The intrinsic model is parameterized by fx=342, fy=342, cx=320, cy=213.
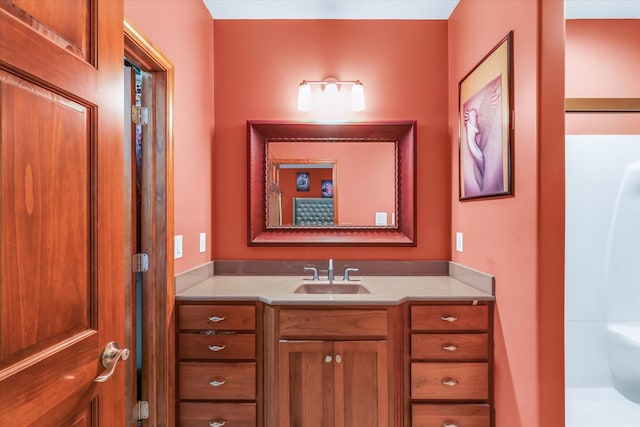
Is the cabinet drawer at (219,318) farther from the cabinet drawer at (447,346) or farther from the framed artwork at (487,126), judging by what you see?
the framed artwork at (487,126)

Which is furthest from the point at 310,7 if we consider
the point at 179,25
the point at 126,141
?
the point at 126,141

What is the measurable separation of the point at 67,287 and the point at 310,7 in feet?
6.73

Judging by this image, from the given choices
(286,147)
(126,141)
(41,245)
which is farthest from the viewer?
(286,147)

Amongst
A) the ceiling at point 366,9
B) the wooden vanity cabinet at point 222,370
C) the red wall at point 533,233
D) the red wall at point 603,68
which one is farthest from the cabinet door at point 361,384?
the ceiling at point 366,9

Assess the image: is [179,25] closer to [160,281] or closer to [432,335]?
[160,281]

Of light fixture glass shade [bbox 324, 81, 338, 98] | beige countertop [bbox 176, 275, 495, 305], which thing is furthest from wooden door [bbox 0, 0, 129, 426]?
light fixture glass shade [bbox 324, 81, 338, 98]

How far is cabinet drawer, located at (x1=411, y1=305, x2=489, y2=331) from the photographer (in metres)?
1.71

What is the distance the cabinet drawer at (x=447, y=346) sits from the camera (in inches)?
67.1

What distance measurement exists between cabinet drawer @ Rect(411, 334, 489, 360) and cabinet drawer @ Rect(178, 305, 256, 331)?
2.72 ft

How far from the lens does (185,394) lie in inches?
67.4

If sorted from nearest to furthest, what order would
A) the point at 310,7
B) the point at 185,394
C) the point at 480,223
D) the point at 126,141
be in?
the point at 126,141 → the point at 185,394 → the point at 480,223 → the point at 310,7

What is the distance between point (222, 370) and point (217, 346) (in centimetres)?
12

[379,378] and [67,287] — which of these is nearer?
[67,287]

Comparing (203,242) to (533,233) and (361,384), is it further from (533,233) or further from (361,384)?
(533,233)
